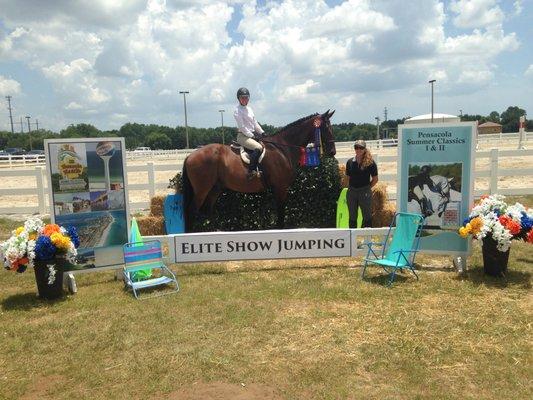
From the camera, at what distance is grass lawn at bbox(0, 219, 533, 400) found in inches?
135

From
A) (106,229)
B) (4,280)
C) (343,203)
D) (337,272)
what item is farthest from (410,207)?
(4,280)

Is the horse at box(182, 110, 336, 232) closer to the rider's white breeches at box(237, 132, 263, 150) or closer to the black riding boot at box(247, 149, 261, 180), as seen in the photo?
the black riding boot at box(247, 149, 261, 180)

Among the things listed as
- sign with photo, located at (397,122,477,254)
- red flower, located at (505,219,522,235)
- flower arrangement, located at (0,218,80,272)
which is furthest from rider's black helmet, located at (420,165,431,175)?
flower arrangement, located at (0,218,80,272)

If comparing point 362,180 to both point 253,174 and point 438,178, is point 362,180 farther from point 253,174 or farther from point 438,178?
point 253,174

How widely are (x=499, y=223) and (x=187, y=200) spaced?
5.01 metres

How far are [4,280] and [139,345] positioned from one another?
3.41 metres

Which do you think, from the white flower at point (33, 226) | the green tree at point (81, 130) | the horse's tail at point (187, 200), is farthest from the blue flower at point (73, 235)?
the green tree at point (81, 130)

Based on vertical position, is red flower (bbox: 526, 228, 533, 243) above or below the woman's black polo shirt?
below

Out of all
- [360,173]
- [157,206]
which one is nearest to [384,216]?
[360,173]

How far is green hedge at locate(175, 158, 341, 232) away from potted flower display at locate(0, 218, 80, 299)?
133 inches

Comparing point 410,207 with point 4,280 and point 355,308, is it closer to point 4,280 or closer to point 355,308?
point 355,308

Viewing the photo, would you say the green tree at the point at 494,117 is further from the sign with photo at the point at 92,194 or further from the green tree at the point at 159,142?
the sign with photo at the point at 92,194

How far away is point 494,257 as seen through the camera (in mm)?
5762

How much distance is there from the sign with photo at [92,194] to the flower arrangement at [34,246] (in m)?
0.46
